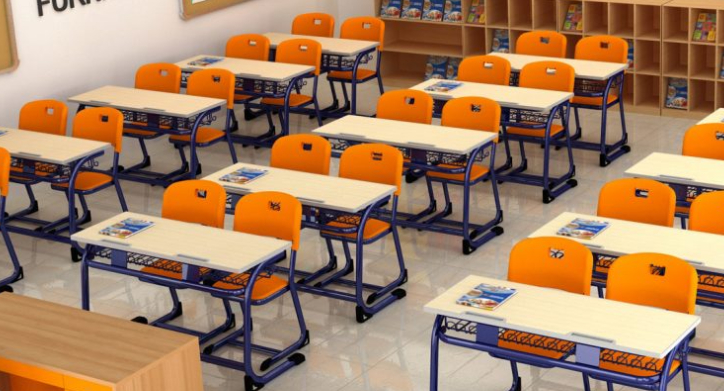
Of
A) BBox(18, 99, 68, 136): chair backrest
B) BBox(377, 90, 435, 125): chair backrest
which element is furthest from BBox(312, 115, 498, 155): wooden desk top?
BBox(18, 99, 68, 136): chair backrest

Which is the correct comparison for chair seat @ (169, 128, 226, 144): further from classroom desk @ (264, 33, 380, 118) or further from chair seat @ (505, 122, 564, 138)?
chair seat @ (505, 122, 564, 138)

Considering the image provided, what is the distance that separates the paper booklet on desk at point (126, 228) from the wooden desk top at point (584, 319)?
2043 mm

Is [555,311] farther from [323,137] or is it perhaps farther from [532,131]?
[532,131]

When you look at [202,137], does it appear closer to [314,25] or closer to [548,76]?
[314,25]

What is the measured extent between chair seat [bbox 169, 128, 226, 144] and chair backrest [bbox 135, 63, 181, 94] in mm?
698

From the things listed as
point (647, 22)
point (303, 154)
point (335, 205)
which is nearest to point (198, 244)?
point (335, 205)

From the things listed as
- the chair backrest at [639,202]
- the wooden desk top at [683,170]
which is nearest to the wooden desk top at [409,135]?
the wooden desk top at [683,170]

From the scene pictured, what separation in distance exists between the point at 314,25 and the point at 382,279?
441cm

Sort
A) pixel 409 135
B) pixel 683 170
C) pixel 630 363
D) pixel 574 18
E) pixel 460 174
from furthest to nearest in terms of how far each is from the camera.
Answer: pixel 574 18 < pixel 409 135 < pixel 460 174 < pixel 683 170 < pixel 630 363

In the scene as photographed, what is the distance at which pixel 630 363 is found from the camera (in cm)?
536

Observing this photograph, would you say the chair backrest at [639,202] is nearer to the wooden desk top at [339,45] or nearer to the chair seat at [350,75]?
the wooden desk top at [339,45]

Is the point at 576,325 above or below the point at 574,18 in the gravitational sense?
below

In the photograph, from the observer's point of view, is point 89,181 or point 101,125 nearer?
point 89,181

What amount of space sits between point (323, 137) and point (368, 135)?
318mm
